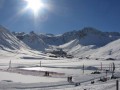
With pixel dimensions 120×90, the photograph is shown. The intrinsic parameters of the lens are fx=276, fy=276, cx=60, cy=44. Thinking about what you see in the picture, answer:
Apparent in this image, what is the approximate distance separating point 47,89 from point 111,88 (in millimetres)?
5638

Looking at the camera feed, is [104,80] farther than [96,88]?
Yes

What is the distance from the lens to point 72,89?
2425 cm

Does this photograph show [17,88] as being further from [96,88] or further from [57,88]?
[96,88]

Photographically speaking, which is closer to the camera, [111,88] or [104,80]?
[111,88]

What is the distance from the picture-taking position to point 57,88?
2509 cm

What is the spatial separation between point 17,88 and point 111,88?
27.1ft

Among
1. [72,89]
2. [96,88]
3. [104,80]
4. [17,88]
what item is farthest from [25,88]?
[104,80]

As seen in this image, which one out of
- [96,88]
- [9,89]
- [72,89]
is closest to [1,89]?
[9,89]

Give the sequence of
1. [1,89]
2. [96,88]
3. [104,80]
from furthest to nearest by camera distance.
A: [104,80] → [96,88] → [1,89]

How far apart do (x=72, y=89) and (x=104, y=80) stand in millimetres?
8901

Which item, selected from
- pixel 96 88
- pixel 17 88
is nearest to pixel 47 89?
pixel 17 88

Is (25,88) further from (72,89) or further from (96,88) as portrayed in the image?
(96,88)

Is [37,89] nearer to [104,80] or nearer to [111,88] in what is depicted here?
[111,88]

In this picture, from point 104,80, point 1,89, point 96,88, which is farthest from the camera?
point 104,80
